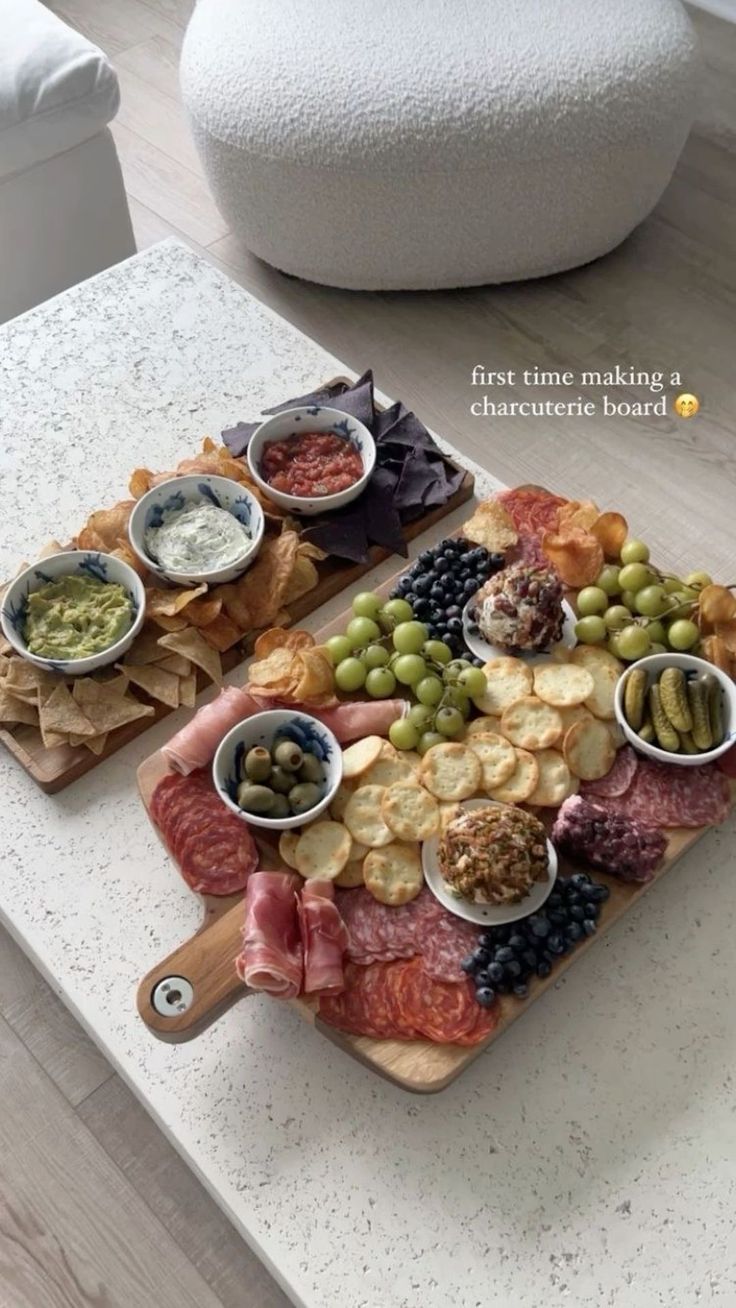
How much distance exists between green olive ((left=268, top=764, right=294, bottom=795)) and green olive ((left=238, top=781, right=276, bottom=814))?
21mm

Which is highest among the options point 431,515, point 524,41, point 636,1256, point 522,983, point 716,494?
point 524,41

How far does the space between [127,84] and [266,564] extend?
214 centimetres

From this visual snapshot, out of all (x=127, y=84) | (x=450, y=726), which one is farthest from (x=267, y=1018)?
(x=127, y=84)

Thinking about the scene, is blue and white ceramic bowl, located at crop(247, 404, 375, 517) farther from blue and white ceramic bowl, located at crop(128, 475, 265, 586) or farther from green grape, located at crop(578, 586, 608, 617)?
green grape, located at crop(578, 586, 608, 617)

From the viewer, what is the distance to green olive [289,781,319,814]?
1219mm

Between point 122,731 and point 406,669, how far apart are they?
1.10 ft

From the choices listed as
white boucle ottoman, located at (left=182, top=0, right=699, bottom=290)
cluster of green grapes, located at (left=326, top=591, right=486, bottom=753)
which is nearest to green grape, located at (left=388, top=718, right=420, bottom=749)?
cluster of green grapes, located at (left=326, top=591, right=486, bottom=753)

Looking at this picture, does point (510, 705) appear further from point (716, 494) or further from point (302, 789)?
point (716, 494)

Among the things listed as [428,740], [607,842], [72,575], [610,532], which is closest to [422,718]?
[428,740]

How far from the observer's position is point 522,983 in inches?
44.6

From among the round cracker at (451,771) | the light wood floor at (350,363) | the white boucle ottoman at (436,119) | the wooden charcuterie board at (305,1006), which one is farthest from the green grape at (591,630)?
the white boucle ottoman at (436,119)

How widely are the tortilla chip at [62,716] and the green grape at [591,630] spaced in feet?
1.86

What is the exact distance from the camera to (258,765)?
1225 mm

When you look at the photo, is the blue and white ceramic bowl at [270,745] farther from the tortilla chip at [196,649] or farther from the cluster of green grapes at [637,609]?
the cluster of green grapes at [637,609]
